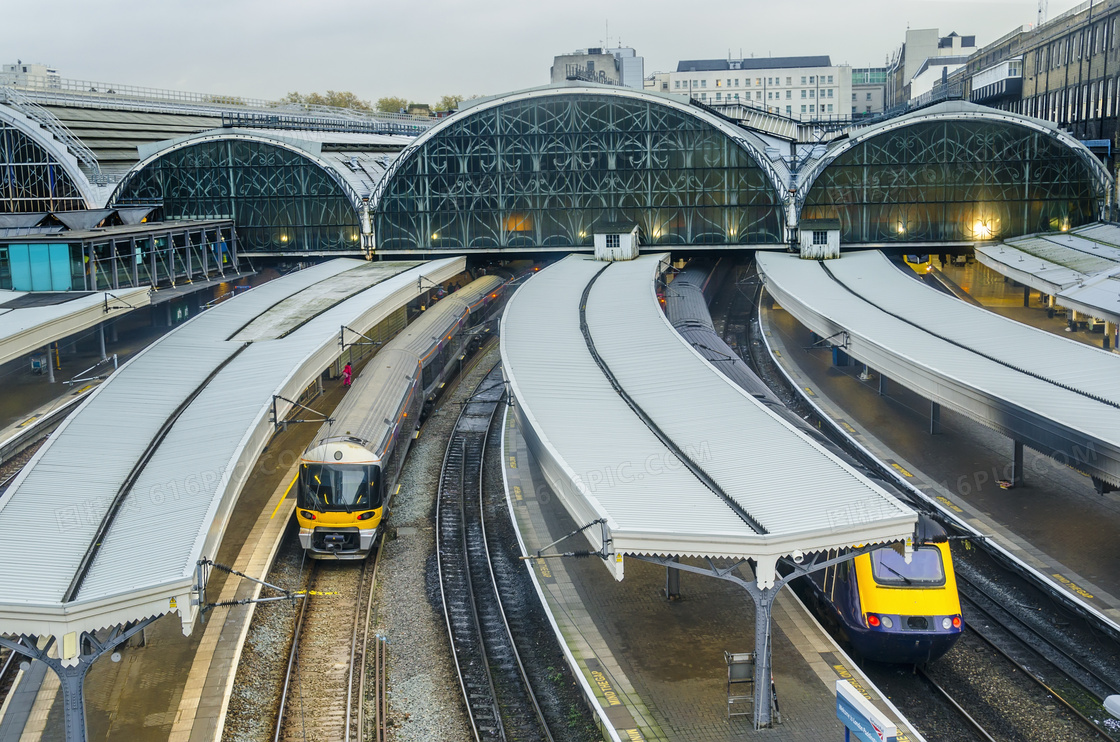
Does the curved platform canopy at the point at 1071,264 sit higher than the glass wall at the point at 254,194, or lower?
lower

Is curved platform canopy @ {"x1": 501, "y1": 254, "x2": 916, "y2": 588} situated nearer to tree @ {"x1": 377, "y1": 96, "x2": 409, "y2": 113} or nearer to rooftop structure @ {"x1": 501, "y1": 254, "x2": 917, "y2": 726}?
rooftop structure @ {"x1": 501, "y1": 254, "x2": 917, "y2": 726}

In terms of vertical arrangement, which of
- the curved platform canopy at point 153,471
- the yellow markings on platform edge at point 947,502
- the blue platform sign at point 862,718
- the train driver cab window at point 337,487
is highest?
the curved platform canopy at point 153,471

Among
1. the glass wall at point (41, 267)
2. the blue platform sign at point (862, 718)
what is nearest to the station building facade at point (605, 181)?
the glass wall at point (41, 267)

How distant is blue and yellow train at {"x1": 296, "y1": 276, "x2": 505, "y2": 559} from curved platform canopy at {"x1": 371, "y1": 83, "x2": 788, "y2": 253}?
65.0 feet

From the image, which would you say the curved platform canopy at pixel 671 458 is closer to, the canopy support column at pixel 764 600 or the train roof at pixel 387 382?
the canopy support column at pixel 764 600

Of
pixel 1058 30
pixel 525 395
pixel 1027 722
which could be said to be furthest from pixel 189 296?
pixel 1058 30

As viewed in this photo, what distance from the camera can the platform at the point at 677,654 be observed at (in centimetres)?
2089

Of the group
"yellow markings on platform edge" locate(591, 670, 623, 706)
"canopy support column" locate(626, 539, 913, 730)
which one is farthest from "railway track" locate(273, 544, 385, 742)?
"canopy support column" locate(626, 539, 913, 730)

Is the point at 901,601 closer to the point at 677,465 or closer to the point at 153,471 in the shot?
the point at 677,465

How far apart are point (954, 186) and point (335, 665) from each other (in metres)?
46.3

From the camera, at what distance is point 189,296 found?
6016 cm

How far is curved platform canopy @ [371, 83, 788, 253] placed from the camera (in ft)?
193

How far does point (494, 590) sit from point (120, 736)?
10354 mm

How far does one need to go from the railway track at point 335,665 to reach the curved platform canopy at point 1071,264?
2700 cm
